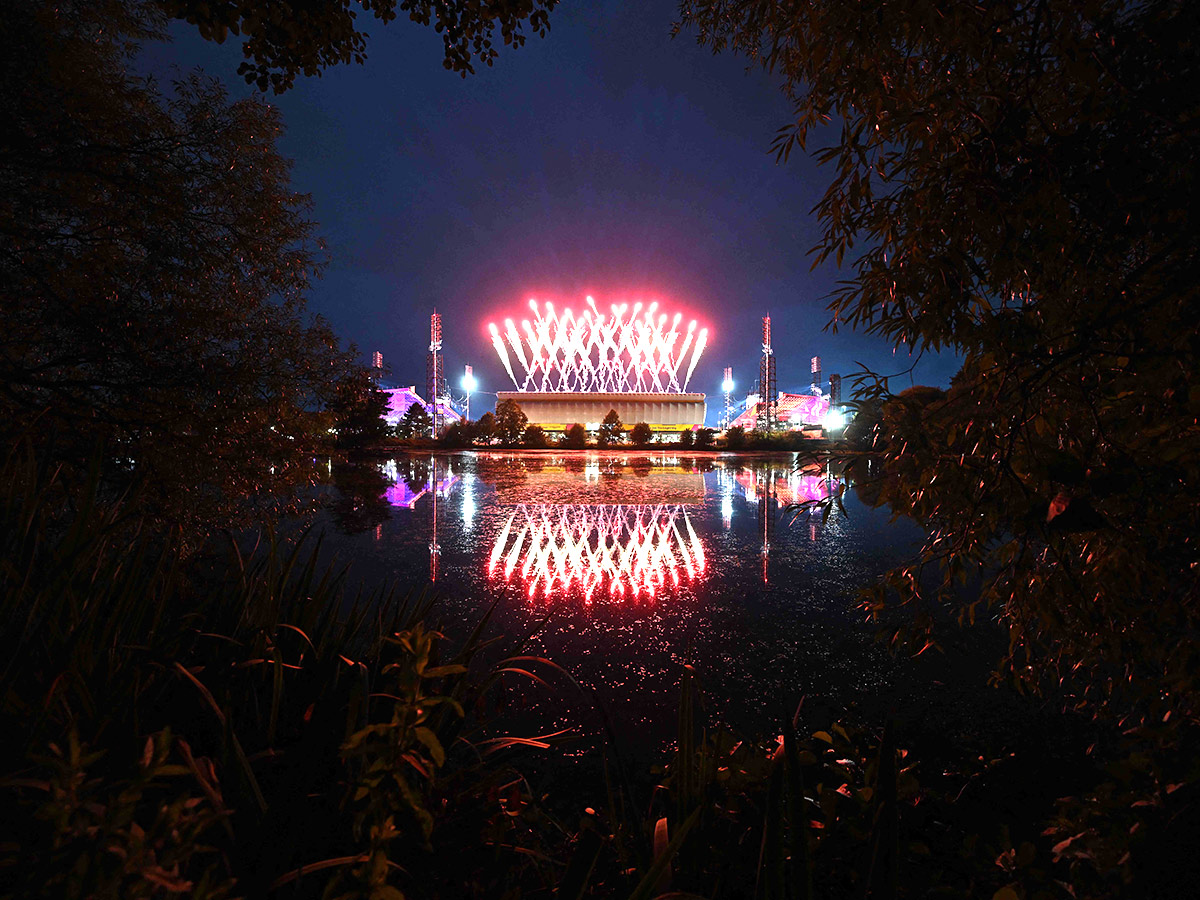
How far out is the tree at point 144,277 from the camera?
5488 millimetres

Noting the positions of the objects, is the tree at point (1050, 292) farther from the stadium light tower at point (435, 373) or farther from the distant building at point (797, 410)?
the distant building at point (797, 410)

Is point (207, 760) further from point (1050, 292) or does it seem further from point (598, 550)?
point (598, 550)

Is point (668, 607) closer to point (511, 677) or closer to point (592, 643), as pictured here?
point (592, 643)

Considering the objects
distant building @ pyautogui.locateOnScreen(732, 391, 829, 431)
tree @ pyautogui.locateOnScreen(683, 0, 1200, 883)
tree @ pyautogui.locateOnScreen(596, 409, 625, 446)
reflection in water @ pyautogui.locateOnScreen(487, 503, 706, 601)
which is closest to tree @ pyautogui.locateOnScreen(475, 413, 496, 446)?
tree @ pyautogui.locateOnScreen(596, 409, 625, 446)

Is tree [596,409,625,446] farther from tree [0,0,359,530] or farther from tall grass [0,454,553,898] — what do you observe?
tall grass [0,454,553,898]

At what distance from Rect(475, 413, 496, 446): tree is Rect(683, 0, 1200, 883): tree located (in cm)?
4571

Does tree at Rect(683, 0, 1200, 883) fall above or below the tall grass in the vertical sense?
above

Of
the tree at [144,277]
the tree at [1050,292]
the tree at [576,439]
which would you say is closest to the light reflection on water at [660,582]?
the tree at [1050,292]

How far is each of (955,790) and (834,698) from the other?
1.10m

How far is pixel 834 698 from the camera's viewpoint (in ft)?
13.1

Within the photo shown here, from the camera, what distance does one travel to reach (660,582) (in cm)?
690

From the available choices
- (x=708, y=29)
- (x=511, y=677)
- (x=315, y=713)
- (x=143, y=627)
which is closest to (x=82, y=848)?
(x=315, y=713)

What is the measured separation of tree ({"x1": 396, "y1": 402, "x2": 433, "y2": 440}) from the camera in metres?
50.1

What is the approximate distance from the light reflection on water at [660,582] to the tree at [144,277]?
2.47 meters
